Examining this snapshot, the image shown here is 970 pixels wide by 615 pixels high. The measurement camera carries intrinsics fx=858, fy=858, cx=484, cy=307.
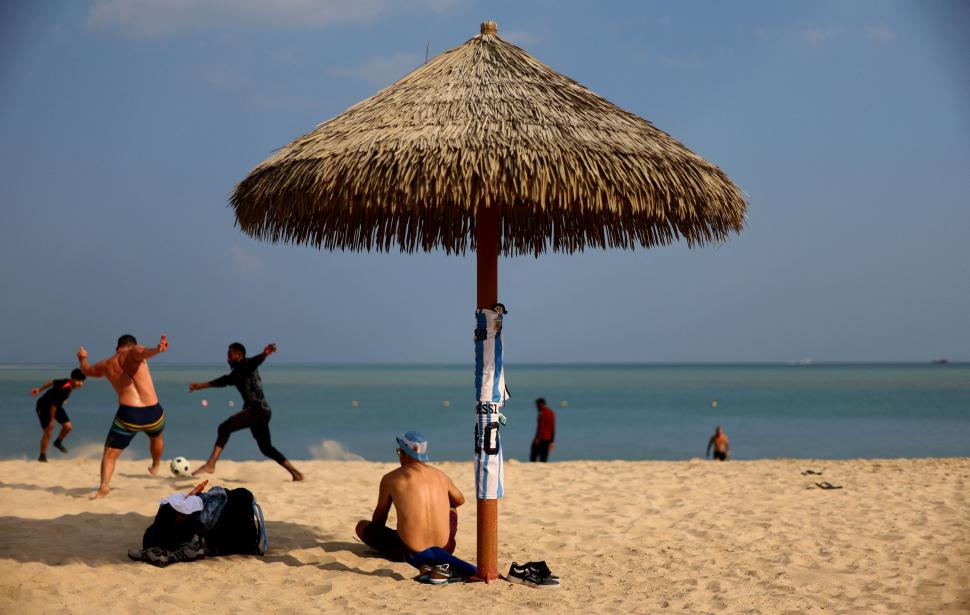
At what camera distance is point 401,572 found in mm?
→ 5562

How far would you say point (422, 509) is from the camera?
5.39 m

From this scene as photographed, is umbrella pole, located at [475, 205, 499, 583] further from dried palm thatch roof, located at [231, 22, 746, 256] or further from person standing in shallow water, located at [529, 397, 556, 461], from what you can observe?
person standing in shallow water, located at [529, 397, 556, 461]

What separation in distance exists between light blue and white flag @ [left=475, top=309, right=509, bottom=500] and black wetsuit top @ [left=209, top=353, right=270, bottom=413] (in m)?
3.82

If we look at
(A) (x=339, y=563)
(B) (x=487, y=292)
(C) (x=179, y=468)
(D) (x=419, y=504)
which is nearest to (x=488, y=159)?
(B) (x=487, y=292)

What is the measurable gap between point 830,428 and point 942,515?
95.6 ft

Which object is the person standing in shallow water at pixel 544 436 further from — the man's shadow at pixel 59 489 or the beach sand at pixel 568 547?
the man's shadow at pixel 59 489

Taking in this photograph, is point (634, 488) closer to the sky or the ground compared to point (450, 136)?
closer to the ground

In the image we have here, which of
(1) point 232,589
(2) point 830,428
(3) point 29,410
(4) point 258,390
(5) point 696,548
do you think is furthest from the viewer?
(3) point 29,410

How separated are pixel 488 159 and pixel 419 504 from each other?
2199 millimetres

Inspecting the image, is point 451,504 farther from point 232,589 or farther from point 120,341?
point 120,341

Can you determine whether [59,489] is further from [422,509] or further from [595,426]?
[595,426]

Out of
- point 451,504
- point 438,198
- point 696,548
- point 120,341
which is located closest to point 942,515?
point 696,548

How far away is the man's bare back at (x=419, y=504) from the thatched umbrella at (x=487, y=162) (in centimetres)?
38

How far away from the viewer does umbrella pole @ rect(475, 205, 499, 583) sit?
5.19 metres
